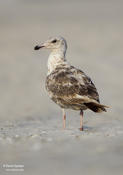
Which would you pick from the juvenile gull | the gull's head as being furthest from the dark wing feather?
the gull's head

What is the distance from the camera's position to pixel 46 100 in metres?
17.9

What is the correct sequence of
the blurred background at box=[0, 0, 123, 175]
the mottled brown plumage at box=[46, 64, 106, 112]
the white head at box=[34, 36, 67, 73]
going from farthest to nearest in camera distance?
the white head at box=[34, 36, 67, 73] → the mottled brown plumage at box=[46, 64, 106, 112] → the blurred background at box=[0, 0, 123, 175]

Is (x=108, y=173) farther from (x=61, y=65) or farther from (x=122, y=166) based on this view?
(x=61, y=65)

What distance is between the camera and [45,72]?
880 inches

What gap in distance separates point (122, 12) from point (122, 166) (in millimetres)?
42382

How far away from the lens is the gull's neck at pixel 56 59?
12922 millimetres

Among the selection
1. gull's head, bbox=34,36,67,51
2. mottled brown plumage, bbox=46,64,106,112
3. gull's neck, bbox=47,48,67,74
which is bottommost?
mottled brown plumage, bbox=46,64,106,112

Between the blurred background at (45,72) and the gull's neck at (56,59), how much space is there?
122 centimetres

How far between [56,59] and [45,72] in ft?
30.3

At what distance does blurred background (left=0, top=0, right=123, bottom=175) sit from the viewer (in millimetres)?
8316

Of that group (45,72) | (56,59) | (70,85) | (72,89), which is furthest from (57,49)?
(45,72)

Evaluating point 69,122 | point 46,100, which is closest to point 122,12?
point 46,100

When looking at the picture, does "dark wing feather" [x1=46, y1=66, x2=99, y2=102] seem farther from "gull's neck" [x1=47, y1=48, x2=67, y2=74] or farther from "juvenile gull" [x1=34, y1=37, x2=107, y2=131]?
"gull's neck" [x1=47, y1=48, x2=67, y2=74]

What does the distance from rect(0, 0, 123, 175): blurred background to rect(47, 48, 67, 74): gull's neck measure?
1.22 metres
